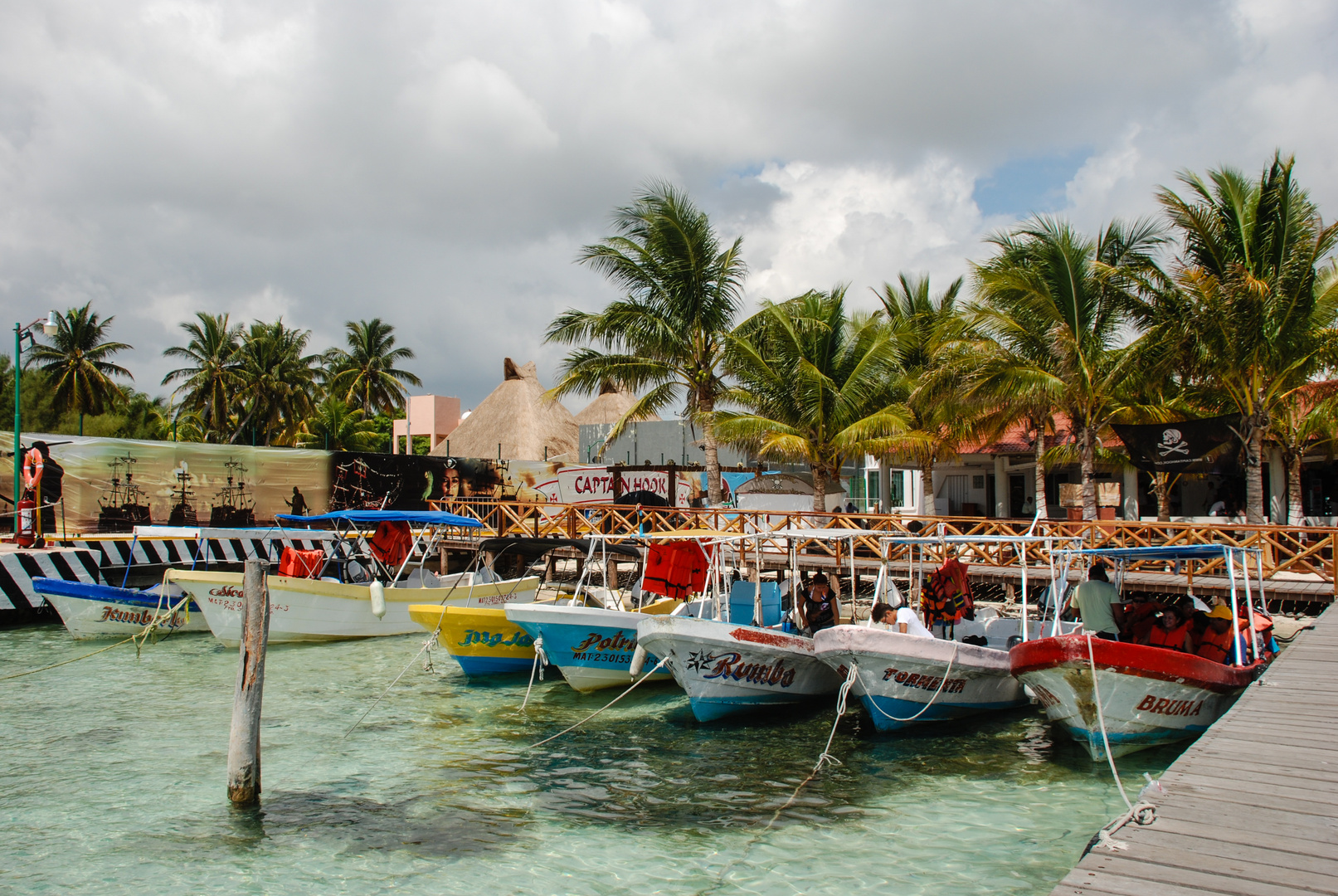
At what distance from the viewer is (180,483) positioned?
29594 mm

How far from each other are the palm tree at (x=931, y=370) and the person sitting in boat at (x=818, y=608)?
299 inches

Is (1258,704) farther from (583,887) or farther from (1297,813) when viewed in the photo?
(583,887)

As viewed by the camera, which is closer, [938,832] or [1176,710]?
[938,832]

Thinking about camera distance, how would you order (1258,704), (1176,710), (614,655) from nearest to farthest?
(1258,704)
(1176,710)
(614,655)

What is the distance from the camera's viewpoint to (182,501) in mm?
29656

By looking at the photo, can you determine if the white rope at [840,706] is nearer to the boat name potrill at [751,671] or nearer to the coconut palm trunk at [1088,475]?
the boat name potrill at [751,671]

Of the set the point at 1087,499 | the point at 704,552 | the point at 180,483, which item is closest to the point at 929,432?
the point at 1087,499

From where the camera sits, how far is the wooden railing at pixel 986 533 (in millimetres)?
15570

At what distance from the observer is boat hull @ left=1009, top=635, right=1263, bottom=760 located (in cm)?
928

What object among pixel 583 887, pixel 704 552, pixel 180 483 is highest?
pixel 180 483

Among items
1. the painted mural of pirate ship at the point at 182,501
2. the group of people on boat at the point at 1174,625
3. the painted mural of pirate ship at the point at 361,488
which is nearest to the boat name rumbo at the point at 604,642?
the group of people on boat at the point at 1174,625

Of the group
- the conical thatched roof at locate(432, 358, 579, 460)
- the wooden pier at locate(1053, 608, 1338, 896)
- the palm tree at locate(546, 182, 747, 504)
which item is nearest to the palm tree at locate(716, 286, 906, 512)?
the palm tree at locate(546, 182, 747, 504)

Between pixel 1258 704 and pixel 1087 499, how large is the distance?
11577mm

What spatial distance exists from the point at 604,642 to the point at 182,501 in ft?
74.1
